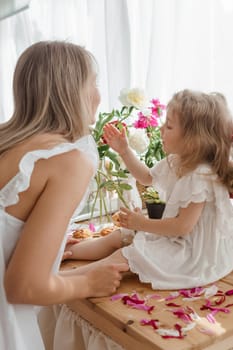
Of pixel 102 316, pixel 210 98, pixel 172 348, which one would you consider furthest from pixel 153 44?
pixel 172 348

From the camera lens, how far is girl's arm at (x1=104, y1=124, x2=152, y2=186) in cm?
149

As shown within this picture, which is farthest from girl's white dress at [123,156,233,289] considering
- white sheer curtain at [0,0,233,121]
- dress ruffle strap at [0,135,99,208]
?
white sheer curtain at [0,0,233,121]

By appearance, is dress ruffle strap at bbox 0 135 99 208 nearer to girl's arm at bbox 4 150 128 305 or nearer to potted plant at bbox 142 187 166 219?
girl's arm at bbox 4 150 128 305

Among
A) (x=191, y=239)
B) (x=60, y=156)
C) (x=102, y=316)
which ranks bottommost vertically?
(x=102, y=316)

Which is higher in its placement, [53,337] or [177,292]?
[177,292]

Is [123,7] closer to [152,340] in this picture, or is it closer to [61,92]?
[61,92]

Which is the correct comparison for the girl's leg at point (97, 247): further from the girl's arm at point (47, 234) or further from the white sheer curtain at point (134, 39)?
the white sheer curtain at point (134, 39)

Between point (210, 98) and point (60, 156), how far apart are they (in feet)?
1.65

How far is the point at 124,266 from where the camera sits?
48.4 inches

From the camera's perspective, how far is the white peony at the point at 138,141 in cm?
160

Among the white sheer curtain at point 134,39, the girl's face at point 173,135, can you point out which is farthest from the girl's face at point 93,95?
the white sheer curtain at point 134,39

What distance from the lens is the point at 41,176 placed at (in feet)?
3.21

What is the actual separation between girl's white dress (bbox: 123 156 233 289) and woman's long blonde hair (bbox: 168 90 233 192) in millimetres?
29

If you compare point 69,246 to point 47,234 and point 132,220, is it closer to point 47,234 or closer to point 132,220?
point 132,220
